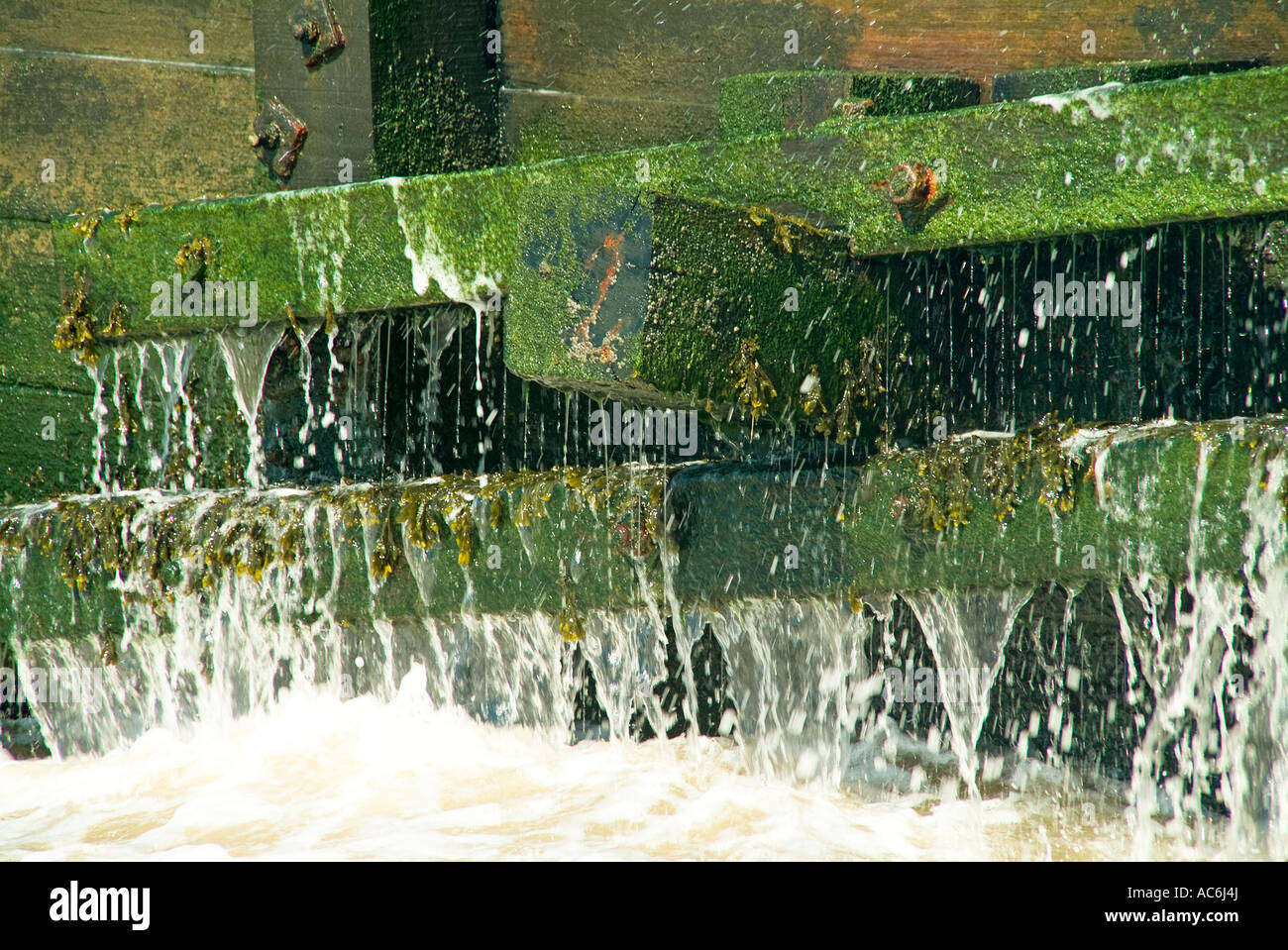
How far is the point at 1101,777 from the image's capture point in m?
4.35

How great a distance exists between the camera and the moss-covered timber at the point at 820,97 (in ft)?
15.3

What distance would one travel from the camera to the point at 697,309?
3.69 meters

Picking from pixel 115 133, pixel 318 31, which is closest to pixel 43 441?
pixel 115 133

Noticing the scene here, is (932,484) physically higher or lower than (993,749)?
higher

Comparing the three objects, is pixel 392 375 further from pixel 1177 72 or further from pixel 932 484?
pixel 1177 72

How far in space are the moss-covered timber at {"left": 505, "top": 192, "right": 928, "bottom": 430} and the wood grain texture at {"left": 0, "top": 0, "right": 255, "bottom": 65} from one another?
2838mm

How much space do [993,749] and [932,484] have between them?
1.09 meters

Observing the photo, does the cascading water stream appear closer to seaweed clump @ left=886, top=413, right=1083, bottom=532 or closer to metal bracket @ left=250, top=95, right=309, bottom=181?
seaweed clump @ left=886, top=413, right=1083, bottom=532

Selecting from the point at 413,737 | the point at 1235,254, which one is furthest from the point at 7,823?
the point at 1235,254

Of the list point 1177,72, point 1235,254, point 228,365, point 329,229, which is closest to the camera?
point 1235,254

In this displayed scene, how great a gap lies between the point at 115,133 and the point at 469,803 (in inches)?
134

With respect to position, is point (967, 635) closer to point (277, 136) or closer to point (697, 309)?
point (697, 309)

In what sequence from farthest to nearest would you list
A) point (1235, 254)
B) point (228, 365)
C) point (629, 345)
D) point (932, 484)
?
point (228, 365) → point (1235, 254) → point (932, 484) → point (629, 345)

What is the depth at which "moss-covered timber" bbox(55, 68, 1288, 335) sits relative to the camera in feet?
11.8
